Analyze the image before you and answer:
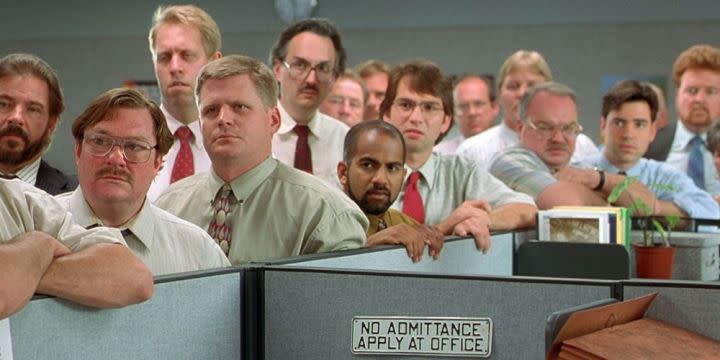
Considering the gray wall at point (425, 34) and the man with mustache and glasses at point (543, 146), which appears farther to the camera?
the gray wall at point (425, 34)

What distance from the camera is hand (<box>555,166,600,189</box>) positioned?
13.4ft

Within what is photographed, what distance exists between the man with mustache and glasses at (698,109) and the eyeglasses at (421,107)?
5.88ft

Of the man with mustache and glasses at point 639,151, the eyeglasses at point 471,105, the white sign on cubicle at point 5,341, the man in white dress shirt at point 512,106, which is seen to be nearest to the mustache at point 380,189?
the man with mustache and glasses at point 639,151

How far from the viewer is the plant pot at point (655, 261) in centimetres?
354

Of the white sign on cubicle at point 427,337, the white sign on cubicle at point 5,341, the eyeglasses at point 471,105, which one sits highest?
the eyeglasses at point 471,105

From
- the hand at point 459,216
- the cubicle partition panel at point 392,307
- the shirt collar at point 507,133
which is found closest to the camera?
the cubicle partition panel at point 392,307

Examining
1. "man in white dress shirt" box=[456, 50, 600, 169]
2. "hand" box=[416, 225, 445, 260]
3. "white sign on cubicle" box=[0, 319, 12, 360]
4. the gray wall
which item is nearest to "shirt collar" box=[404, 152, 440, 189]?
"hand" box=[416, 225, 445, 260]

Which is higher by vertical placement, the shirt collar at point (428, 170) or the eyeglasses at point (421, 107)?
the eyeglasses at point (421, 107)

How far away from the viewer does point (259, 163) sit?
2.86 m

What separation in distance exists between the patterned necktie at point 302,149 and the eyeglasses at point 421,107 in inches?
12.5

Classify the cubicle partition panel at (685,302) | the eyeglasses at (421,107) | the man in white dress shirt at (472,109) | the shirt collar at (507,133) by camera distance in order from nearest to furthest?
the cubicle partition panel at (685,302)
the eyeglasses at (421,107)
the shirt collar at (507,133)
the man in white dress shirt at (472,109)

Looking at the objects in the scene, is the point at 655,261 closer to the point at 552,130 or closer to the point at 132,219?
the point at 552,130

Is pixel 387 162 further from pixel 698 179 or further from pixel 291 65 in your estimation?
pixel 698 179

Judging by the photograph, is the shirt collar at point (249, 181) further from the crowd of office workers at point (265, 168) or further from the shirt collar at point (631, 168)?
the shirt collar at point (631, 168)
